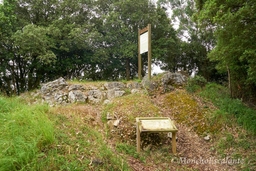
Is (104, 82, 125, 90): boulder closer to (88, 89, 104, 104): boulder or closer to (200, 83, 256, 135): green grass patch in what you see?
(88, 89, 104, 104): boulder

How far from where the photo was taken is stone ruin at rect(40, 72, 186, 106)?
746 cm

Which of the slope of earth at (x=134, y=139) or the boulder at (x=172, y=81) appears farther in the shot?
the boulder at (x=172, y=81)

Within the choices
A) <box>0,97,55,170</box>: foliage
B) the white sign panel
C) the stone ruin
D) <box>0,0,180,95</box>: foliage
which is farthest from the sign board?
<box>0,0,180,95</box>: foliage

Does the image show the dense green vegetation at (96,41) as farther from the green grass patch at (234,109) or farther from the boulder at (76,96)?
the green grass patch at (234,109)

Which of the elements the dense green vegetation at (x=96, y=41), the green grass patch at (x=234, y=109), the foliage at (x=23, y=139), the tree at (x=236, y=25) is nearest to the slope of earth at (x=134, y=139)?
the foliage at (x=23, y=139)

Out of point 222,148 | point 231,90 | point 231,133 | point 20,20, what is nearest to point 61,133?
point 222,148

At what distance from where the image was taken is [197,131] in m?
5.46

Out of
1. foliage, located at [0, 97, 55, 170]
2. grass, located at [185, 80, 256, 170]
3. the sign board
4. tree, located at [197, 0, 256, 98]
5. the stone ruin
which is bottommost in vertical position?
grass, located at [185, 80, 256, 170]

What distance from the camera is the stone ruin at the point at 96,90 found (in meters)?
7.46

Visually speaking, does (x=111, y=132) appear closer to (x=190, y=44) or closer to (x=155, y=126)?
(x=155, y=126)

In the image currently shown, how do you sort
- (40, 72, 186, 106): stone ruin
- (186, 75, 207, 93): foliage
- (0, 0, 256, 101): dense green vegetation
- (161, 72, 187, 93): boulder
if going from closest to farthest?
(40, 72, 186, 106): stone ruin → (186, 75, 207, 93): foliage → (161, 72, 187, 93): boulder → (0, 0, 256, 101): dense green vegetation

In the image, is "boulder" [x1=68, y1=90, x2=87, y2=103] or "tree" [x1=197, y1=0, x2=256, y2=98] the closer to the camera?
"tree" [x1=197, y1=0, x2=256, y2=98]

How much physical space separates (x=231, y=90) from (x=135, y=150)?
5462mm

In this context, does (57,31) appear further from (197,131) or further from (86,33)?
(197,131)
